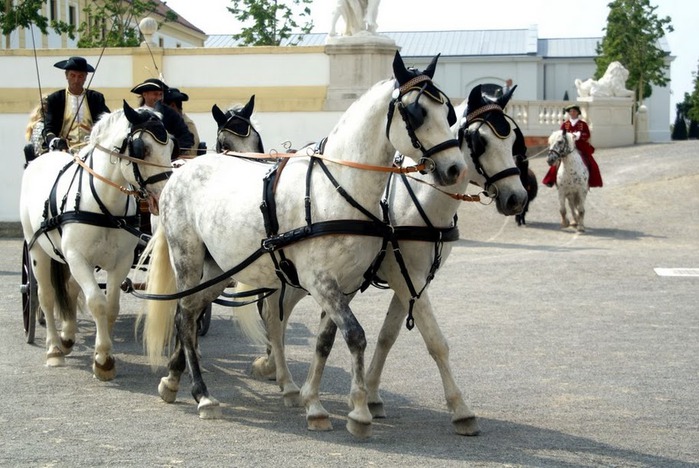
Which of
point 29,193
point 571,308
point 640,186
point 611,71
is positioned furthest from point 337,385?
point 611,71

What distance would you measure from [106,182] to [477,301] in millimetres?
5552

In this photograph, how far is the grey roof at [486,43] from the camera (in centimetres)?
7288

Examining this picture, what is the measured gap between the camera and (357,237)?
21.9ft

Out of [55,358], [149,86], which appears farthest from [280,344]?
[149,86]

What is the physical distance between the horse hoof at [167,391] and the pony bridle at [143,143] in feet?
4.86

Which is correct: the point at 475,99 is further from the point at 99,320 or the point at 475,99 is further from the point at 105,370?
the point at 105,370

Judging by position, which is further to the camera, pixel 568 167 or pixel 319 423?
pixel 568 167

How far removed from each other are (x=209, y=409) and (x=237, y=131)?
10.4 feet

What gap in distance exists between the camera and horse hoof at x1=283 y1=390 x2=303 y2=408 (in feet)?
25.7

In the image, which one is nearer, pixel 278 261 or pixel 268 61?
pixel 278 261

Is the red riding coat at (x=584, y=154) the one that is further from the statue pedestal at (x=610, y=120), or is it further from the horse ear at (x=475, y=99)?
the statue pedestal at (x=610, y=120)

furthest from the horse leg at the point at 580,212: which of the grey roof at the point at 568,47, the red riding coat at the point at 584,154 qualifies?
the grey roof at the point at 568,47

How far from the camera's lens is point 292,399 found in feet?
25.7

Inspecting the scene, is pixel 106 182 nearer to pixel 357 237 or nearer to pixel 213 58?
pixel 357 237
